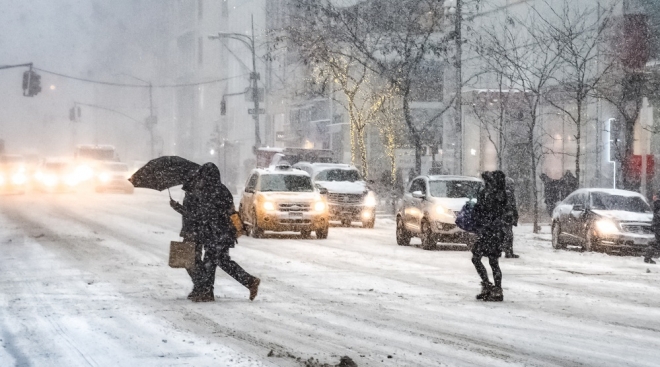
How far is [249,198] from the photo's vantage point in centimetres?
→ 2800

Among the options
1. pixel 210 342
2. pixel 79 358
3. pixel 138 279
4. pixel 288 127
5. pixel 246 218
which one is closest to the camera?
pixel 79 358

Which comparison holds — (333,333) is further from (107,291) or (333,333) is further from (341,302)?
(107,291)

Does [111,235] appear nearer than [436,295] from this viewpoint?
No

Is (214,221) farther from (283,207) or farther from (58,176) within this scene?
(58,176)

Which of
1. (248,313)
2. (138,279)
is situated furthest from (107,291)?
(248,313)

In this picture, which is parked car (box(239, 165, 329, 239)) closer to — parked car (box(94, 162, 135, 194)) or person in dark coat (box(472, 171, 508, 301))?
person in dark coat (box(472, 171, 508, 301))

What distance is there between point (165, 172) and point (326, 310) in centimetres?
275

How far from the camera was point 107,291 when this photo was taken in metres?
14.4

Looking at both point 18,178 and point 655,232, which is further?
point 18,178

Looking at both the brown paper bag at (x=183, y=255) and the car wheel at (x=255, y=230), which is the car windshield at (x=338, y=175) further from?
the brown paper bag at (x=183, y=255)

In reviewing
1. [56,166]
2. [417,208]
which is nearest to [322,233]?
[417,208]

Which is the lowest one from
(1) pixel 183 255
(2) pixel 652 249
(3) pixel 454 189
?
(2) pixel 652 249

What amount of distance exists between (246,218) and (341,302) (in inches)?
595

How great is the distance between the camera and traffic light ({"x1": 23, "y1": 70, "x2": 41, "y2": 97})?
4481cm
